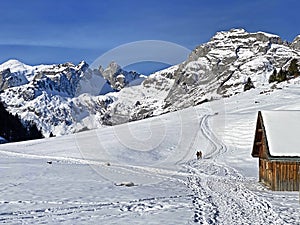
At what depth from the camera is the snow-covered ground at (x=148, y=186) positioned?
60.9 ft

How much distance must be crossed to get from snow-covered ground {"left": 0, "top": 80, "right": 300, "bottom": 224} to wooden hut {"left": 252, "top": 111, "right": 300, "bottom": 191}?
1.02 metres

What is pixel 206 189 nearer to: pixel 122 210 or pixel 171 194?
pixel 171 194

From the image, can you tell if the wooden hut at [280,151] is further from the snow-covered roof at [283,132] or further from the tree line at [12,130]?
the tree line at [12,130]

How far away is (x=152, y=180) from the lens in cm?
3139

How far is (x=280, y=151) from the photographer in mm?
27531

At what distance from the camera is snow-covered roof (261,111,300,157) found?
90.6 ft

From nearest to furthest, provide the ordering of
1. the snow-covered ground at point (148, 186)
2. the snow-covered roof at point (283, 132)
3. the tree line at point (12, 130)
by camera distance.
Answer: the snow-covered ground at point (148, 186)
the snow-covered roof at point (283, 132)
the tree line at point (12, 130)

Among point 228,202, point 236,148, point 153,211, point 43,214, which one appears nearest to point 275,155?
point 228,202

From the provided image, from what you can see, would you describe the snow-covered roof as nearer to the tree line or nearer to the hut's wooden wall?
the hut's wooden wall

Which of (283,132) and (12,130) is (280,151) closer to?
(283,132)

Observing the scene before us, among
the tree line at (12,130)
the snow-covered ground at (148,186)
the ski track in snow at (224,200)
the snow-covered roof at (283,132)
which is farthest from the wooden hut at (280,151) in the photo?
the tree line at (12,130)

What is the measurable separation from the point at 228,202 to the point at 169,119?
64280mm

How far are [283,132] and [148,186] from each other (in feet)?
31.9

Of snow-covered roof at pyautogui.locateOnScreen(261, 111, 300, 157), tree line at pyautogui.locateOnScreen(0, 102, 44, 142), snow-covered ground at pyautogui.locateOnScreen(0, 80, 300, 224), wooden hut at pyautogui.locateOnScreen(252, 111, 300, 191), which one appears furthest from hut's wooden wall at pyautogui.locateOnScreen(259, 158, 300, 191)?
tree line at pyautogui.locateOnScreen(0, 102, 44, 142)
